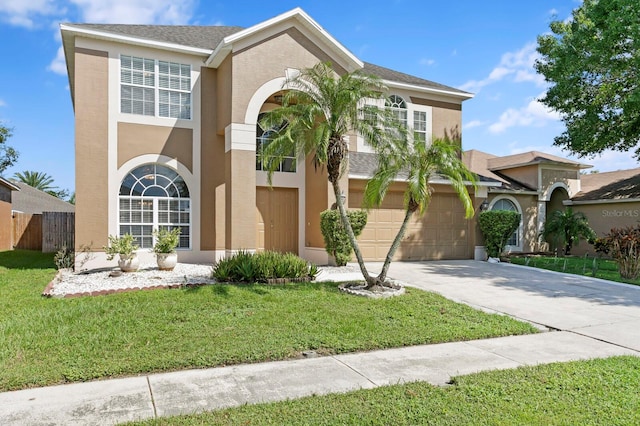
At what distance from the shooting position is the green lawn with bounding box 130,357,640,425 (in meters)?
3.92

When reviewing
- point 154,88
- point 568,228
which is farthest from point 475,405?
point 568,228

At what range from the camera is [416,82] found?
17.8 meters

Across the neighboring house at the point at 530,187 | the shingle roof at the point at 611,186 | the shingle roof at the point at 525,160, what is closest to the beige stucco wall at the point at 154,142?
the neighboring house at the point at 530,187

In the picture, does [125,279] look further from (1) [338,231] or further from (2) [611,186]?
(2) [611,186]

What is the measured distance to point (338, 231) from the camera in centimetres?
1313

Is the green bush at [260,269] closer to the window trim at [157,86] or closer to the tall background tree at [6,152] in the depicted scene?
the window trim at [157,86]

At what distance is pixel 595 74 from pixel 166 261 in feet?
62.3

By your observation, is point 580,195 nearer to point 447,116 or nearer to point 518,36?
point 447,116

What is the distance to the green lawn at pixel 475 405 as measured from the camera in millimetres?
3922

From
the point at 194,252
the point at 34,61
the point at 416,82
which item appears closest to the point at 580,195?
the point at 416,82

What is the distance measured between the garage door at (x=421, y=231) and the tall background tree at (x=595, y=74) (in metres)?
7.22

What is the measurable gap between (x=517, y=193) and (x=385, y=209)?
7.43 meters

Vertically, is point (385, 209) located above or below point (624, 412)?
above

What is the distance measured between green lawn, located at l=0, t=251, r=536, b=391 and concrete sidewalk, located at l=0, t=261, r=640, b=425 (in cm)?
29
